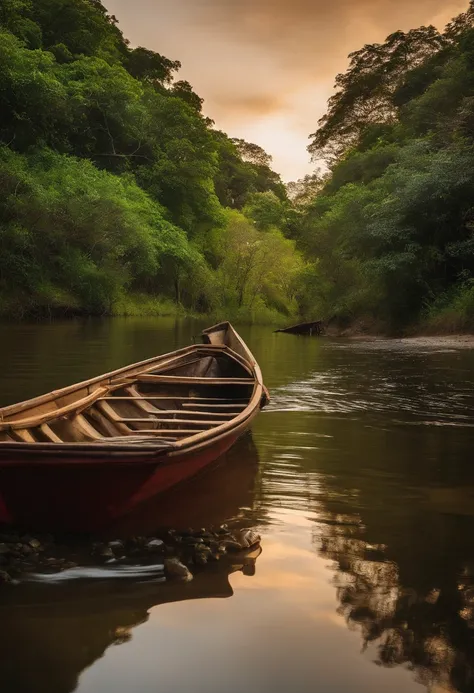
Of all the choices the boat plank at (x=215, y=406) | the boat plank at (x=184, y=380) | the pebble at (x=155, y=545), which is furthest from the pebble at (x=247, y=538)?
the boat plank at (x=184, y=380)

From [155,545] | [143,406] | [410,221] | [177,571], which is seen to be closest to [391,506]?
[155,545]

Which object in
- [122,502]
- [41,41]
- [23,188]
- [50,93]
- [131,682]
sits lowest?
[131,682]

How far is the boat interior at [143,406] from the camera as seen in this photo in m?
4.29

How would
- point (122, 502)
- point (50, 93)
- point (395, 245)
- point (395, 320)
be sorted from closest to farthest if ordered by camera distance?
point (122, 502), point (395, 245), point (395, 320), point (50, 93)

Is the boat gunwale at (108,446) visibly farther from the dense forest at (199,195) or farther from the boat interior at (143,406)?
the dense forest at (199,195)

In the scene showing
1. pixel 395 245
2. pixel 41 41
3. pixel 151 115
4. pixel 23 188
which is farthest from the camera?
pixel 151 115

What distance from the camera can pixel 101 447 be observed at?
128 inches

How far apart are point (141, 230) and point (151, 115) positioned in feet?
37.6

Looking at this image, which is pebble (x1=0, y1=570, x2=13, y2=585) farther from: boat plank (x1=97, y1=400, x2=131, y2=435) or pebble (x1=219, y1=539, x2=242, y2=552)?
boat plank (x1=97, y1=400, x2=131, y2=435)

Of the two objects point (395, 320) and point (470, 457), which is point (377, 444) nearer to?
point (470, 457)

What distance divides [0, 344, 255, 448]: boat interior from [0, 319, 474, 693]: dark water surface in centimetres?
55

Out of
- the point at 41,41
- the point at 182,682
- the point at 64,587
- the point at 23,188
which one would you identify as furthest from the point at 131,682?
the point at 41,41

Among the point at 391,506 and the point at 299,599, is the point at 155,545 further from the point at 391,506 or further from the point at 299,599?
the point at 391,506

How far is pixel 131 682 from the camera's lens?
7.84ft
